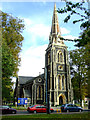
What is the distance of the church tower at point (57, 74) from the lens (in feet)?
154

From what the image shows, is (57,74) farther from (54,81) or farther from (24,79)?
(24,79)

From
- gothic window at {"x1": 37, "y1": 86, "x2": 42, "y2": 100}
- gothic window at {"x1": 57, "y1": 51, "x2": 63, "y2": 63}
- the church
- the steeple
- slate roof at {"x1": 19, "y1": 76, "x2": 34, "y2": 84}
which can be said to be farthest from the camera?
slate roof at {"x1": 19, "y1": 76, "x2": 34, "y2": 84}

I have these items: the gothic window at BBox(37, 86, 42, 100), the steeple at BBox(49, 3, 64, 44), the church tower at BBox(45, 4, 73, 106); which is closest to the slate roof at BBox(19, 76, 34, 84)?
the gothic window at BBox(37, 86, 42, 100)

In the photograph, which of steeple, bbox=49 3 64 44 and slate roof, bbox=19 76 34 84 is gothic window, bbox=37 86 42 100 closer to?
slate roof, bbox=19 76 34 84

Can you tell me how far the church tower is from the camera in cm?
4700

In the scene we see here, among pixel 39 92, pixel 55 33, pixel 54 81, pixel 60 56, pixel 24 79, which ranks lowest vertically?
pixel 39 92

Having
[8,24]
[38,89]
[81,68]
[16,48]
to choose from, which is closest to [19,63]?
[16,48]

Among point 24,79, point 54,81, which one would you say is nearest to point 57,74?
point 54,81

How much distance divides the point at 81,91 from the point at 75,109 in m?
16.8

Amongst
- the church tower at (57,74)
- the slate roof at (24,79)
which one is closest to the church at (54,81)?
the church tower at (57,74)

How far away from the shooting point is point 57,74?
49250mm

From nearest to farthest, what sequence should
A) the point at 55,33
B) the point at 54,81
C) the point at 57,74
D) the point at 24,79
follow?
1. the point at 54,81
2. the point at 57,74
3. the point at 55,33
4. the point at 24,79

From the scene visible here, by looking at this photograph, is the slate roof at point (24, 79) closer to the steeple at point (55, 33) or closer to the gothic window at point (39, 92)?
the gothic window at point (39, 92)

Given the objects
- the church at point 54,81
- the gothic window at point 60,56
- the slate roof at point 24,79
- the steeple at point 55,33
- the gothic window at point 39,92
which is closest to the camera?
the church at point 54,81
